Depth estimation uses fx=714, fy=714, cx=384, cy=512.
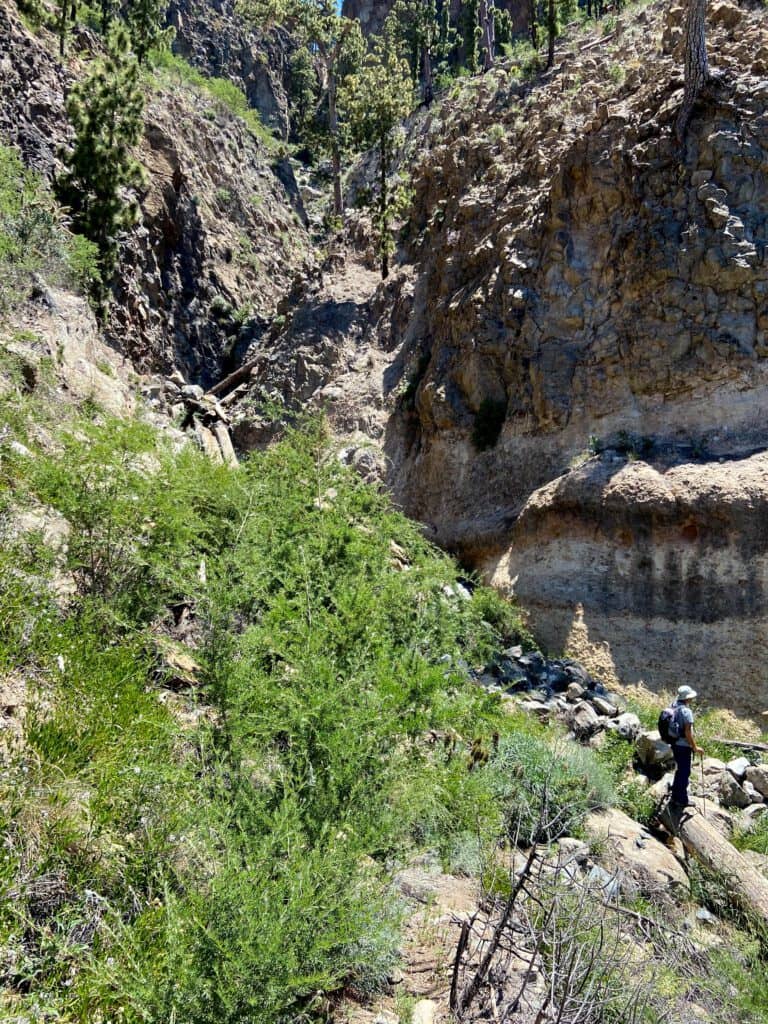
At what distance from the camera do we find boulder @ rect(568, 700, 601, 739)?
32.8ft

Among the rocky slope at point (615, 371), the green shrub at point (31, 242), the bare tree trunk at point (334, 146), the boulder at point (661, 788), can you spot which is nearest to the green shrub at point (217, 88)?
the bare tree trunk at point (334, 146)

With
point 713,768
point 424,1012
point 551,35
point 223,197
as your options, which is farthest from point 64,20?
point 424,1012

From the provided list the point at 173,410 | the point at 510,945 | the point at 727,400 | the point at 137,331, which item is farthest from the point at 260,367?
the point at 510,945

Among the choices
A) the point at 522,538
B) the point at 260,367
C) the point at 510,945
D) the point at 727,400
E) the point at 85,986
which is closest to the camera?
the point at 85,986

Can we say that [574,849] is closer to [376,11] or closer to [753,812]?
[753,812]

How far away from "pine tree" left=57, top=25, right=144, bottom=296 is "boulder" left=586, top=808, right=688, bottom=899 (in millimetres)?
18218

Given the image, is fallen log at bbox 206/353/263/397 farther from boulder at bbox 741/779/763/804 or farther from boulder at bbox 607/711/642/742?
boulder at bbox 741/779/763/804

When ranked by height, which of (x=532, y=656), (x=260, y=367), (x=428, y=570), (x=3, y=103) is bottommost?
(x=532, y=656)

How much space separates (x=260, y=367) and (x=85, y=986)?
2339 centimetres

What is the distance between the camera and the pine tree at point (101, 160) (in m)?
19.4

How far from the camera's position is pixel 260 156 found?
3866 centimetres

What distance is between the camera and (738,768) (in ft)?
29.2

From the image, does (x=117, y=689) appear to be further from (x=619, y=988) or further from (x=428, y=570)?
(x=428, y=570)

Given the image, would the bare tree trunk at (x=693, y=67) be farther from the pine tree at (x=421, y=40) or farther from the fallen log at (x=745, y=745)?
the pine tree at (x=421, y=40)
